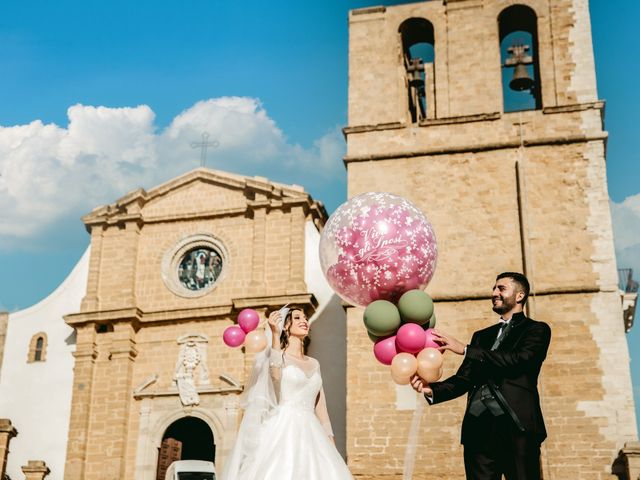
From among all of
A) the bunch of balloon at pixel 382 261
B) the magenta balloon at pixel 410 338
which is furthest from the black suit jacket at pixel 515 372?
the bunch of balloon at pixel 382 261

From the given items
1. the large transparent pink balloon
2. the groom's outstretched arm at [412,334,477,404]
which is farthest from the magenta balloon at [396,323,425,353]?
the large transparent pink balloon

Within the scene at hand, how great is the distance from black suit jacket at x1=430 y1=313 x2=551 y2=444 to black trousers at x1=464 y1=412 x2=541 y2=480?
0.03 meters

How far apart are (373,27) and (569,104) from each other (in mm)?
4002

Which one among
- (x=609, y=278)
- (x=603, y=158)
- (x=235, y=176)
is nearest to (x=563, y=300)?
(x=609, y=278)

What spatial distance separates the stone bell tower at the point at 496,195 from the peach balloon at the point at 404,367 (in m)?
8.18

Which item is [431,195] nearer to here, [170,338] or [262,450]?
[170,338]

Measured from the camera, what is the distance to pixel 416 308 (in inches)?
246

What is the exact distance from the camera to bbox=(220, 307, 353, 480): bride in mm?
6078

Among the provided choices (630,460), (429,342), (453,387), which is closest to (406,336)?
(429,342)

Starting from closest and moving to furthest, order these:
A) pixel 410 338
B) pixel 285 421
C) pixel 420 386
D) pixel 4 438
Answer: pixel 420 386 → pixel 410 338 → pixel 285 421 → pixel 4 438

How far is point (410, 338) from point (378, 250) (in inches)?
45.7

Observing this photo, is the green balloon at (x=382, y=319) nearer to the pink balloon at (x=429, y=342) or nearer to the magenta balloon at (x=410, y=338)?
the magenta balloon at (x=410, y=338)

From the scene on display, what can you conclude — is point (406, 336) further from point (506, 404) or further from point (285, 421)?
point (506, 404)

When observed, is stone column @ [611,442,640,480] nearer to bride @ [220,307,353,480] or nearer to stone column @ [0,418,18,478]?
bride @ [220,307,353,480]
